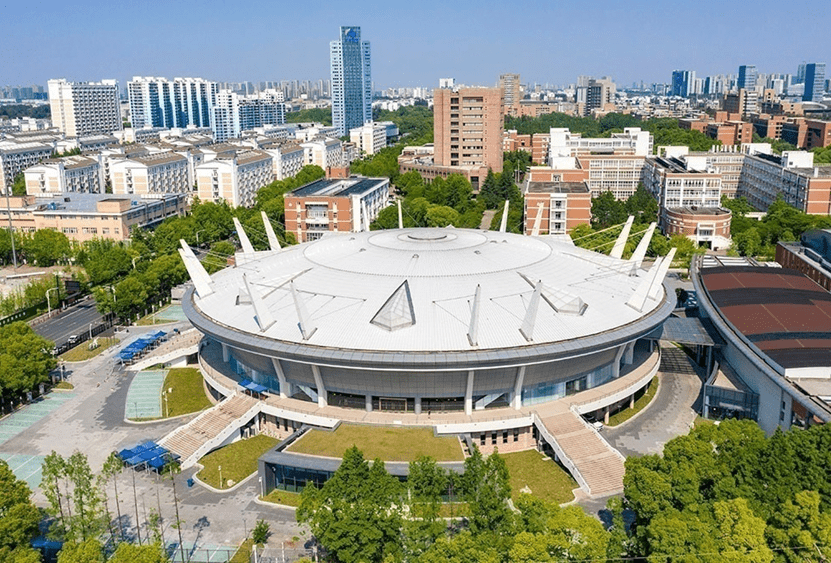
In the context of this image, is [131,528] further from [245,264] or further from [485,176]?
[485,176]

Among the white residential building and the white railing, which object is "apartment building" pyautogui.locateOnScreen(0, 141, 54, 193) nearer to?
the white residential building

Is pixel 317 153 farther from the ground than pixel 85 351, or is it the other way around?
pixel 317 153

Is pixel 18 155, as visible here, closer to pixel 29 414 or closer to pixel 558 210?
pixel 558 210

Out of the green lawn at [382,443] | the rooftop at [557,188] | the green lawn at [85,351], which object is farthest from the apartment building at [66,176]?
the green lawn at [382,443]

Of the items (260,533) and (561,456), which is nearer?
(260,533)

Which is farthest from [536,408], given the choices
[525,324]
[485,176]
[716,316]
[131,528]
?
[485,176]

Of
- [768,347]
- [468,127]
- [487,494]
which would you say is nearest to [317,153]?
[468,127]

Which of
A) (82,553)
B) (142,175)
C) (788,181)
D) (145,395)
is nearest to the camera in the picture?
(82,553)
